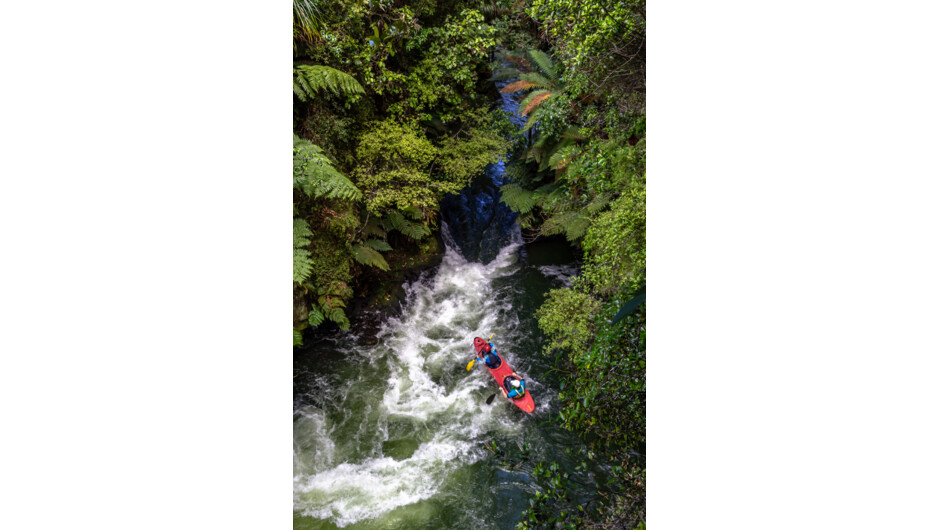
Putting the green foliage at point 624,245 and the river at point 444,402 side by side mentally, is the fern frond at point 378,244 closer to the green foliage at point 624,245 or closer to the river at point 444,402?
the river at point 444,402

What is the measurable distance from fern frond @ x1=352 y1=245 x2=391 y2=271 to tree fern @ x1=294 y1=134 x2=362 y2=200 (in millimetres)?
1094

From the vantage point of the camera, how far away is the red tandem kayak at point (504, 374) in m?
4.31

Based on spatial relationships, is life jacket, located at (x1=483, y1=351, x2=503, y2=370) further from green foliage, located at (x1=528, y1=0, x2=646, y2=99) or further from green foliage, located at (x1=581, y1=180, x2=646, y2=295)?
green foliage, located at (x1=528, y1=0, x2=646, y2=99)

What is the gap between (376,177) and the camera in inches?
173

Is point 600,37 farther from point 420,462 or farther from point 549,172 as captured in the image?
point 420,462

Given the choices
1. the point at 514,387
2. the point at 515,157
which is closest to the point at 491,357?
the point at 514,387

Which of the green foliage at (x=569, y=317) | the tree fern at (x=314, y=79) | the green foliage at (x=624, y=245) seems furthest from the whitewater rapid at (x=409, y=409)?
the tree fern at (x=314, y=79)

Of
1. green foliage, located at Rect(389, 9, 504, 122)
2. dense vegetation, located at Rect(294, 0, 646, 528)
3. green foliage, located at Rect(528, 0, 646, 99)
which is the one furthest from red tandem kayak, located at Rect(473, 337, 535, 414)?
green foliage, located at Rect(528, 0, 646, 99)

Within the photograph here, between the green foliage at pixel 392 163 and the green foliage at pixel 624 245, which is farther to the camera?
the green foliage at pixel 392 163

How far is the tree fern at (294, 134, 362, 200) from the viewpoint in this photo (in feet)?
11.2

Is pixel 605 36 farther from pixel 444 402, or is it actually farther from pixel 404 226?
pixel 444 402

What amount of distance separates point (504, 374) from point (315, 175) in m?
2.64

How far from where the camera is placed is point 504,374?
454 cm

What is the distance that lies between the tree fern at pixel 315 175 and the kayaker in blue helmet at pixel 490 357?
6.85 feet
